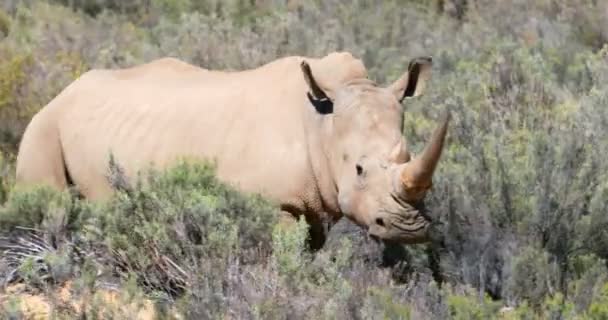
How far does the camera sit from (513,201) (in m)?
7.02

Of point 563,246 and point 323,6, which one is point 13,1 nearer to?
point 323,6

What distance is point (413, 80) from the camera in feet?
24.3

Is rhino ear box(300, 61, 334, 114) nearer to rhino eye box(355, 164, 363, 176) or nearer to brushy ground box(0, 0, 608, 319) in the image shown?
rhino eye box(355, 164, 363, 176)

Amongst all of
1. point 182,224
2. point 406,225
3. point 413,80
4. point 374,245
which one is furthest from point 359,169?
point 182,224

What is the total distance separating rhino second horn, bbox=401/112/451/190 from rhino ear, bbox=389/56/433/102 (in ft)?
3.46

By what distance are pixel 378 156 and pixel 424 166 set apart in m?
0.57

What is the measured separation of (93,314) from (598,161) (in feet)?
10.8

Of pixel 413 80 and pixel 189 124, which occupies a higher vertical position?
pixel 413 80

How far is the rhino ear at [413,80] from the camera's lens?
289 inches

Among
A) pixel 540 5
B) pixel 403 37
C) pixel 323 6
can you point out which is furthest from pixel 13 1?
pixel 540 5

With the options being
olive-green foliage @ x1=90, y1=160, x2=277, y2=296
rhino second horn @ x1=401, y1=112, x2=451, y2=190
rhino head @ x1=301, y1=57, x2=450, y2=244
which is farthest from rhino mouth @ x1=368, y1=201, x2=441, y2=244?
olive-green foliage @ x1=90, y1=160, x2=277, y2=296

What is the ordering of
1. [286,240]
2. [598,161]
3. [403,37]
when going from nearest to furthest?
[286,240], [598,161], [403,37]

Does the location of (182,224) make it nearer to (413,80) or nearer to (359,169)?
(359,169)

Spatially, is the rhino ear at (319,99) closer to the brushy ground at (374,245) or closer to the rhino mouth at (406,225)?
the brushy ground at (374,245)
